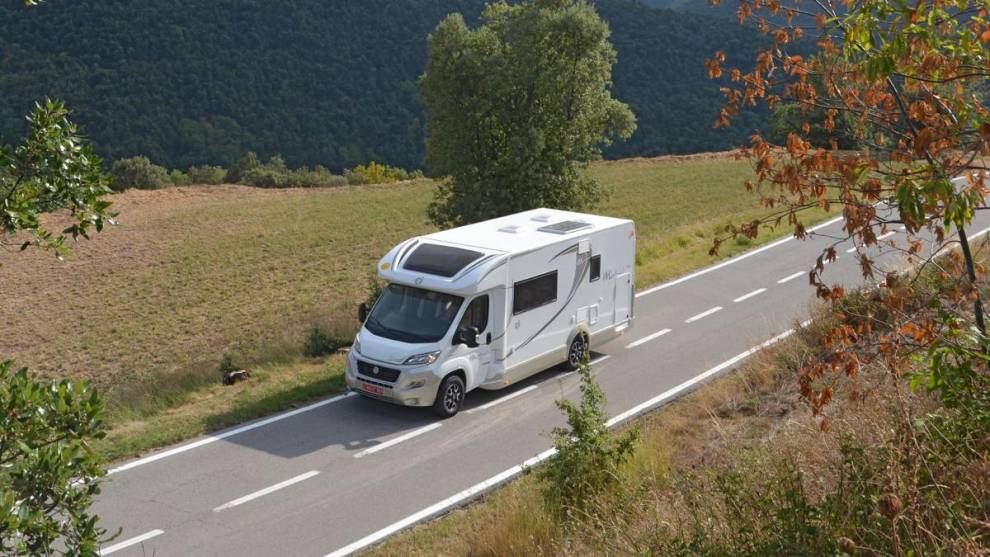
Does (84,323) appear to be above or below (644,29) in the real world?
below

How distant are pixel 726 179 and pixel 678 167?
22.6 ft

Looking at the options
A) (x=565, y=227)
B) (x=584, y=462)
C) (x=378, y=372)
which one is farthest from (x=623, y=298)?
(x=584, y=462)

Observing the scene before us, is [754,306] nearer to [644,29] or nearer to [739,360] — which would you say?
[739,360]

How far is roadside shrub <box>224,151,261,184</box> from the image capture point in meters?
64.7

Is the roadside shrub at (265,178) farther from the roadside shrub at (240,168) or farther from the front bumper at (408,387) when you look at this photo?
the front bumper at (408,387)

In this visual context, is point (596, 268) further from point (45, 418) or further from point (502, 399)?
point (45, 418)

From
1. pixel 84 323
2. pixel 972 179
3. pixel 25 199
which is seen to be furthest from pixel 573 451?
pixel 84 323

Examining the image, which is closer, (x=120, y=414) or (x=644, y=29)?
(x=120, y=414)

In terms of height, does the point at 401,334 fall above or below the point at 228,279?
above

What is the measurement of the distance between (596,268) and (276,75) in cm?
6709

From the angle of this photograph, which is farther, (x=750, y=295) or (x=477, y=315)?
(x=750, y=295)

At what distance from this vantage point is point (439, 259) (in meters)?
15.1

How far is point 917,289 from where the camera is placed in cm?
680

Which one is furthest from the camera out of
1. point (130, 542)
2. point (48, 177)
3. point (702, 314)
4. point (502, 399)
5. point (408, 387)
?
point (702, 314)
